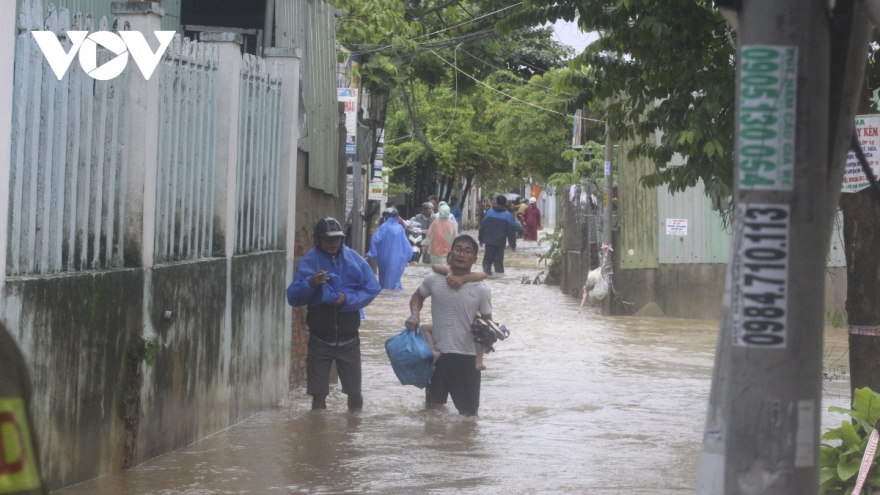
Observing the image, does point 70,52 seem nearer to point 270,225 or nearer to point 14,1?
point 14,1

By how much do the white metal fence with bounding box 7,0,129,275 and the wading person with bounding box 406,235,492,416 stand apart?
9.72 ft

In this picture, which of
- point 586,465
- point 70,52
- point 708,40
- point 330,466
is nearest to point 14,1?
point 70,52

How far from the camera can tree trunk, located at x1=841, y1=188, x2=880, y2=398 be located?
673cm

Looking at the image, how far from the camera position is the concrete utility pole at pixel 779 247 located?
292cm

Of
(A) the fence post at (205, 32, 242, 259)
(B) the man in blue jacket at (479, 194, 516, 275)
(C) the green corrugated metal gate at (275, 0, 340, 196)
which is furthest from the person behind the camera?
(B) the man in blue jacket at (479, 194, 516, 275)

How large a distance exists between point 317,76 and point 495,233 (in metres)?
14.5

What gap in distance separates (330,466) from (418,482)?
0.76 metres

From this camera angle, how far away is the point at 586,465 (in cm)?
811

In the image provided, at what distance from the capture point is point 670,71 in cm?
781

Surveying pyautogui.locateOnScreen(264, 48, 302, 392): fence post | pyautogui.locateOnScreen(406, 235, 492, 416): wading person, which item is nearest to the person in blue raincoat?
pyautogui.locateOnScreen(264, 48, 302, 392): fence post

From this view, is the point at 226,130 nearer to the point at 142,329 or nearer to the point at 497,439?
the point at 142,329

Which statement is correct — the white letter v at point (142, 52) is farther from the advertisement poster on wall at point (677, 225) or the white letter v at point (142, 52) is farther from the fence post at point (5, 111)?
the advertisement poster on wall at point (677, 225)

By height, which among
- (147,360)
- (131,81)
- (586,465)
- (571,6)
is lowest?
(586,465)

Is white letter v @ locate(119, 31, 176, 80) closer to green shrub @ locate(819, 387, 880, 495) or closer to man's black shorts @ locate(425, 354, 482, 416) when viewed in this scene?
man's black shorts @ locate(425, 354, 482, 416)
